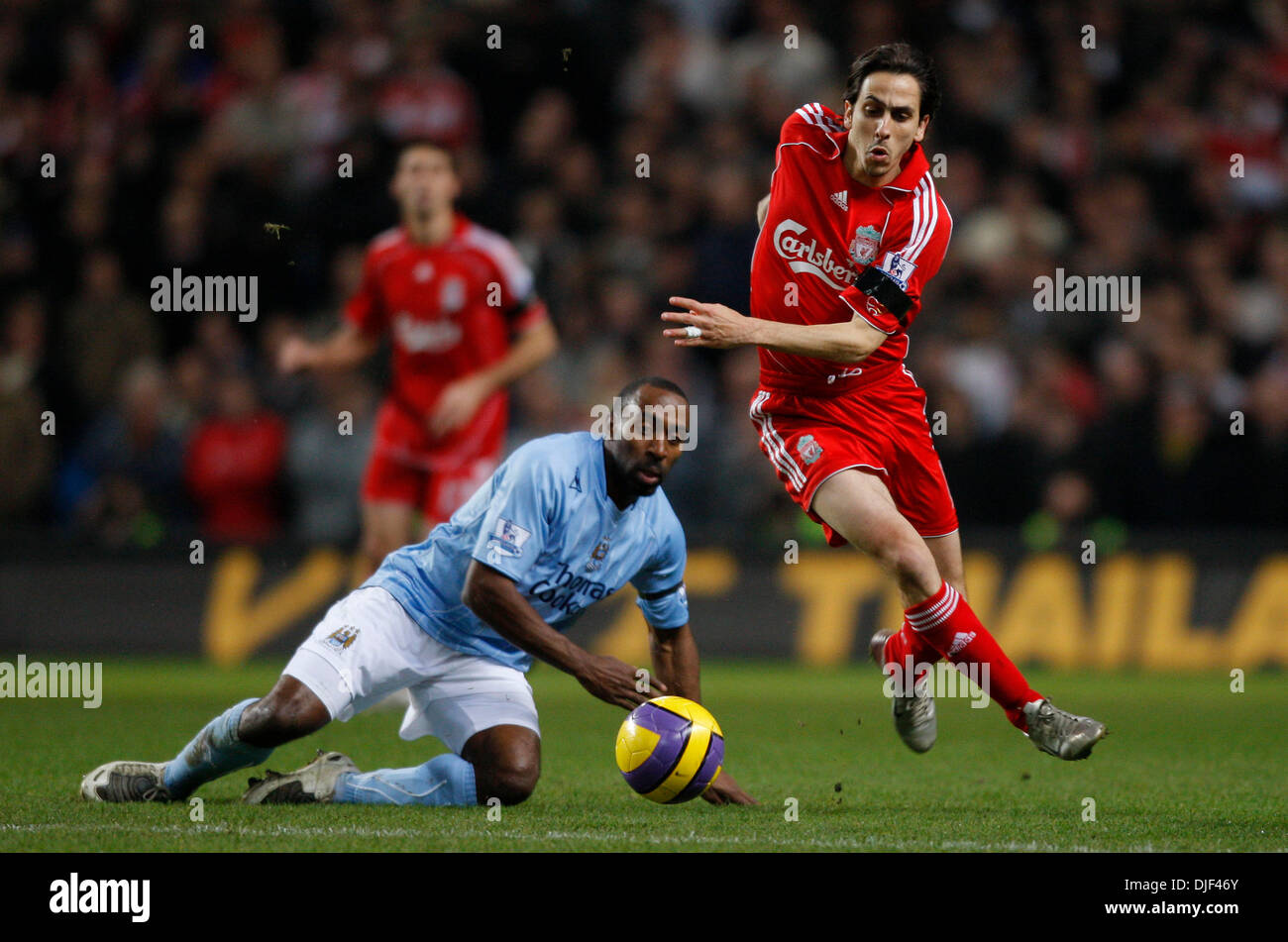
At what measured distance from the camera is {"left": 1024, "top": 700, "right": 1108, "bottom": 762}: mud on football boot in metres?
6.18

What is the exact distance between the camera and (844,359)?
21.5ft

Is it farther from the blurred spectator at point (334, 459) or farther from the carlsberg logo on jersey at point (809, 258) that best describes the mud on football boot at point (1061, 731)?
the blurred spectator at point (334, 459)

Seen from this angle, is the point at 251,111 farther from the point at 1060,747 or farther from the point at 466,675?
the point at 1060,747

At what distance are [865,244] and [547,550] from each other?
1.78 m

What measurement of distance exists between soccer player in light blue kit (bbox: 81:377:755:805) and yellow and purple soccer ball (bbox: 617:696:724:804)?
0.41 ft

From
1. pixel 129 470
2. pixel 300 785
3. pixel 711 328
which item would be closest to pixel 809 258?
pixel 711 328

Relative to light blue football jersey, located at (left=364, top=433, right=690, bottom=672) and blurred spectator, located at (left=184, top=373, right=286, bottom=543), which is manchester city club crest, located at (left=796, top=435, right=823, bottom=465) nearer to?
light blue football jersey, located at (left=364, top=433, right=690, bottom=672)

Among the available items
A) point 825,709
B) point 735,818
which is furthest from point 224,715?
point 825,709

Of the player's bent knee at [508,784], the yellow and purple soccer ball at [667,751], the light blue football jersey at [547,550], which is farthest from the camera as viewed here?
the player's bent knee at [508,784]

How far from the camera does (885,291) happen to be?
6.62 metres

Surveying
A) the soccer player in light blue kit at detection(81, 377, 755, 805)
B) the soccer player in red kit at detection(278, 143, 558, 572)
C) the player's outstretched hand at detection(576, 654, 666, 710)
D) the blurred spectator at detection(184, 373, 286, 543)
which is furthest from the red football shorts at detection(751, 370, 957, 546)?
the blurred spectator at detection(184, 373, 286, 543)

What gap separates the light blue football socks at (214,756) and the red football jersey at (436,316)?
3935 mm

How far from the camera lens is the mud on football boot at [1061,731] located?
618cm

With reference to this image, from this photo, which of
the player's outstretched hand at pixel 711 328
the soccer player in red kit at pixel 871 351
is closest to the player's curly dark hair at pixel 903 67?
the soccer player in red kit at pixel 871 351
